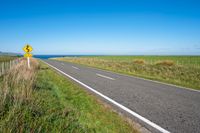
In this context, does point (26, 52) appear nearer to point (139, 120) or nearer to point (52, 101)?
point (52, 101)

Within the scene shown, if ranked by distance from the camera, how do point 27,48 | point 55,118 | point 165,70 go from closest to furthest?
point 55,118
point 27,48
point 165,70

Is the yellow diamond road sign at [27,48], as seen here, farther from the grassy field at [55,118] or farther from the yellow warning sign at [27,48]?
the grassy field at [55,118]

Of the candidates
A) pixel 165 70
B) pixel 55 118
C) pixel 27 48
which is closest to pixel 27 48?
pixel 27 48

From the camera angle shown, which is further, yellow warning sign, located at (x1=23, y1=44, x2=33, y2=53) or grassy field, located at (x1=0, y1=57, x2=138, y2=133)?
yellow warning sign, located at (x1=23, y1=44, x2=33, y2=53)

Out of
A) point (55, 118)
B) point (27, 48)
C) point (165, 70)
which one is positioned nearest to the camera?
point (55, 118)

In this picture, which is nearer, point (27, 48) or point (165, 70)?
point (27, 48)

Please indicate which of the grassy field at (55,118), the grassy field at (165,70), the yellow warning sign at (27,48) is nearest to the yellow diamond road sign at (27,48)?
the yellow warning sign at (27,48)

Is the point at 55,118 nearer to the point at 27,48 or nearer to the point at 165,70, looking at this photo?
the point at 27,48

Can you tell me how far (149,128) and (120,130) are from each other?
0.73 metres

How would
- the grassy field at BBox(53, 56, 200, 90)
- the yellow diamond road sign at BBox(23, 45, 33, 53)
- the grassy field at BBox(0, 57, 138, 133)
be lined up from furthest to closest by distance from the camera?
the yellow diamond road sign at BBox(23, 45, 33, 53) < the grassy field at BBox(53, 56, 200, 90) < the grassy field at BBox(0, 57, 138, 133)

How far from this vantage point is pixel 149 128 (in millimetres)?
3143

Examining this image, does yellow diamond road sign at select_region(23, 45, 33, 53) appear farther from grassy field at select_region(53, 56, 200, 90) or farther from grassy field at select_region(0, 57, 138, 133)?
grassy field at select_region(0, 57, 138, 133)

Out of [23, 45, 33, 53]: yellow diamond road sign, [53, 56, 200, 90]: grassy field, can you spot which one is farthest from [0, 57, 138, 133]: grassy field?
[23, 45, 33, 53]: yellow diamond road sign

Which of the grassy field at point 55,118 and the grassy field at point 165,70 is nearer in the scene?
the grassy field at point 55,118
